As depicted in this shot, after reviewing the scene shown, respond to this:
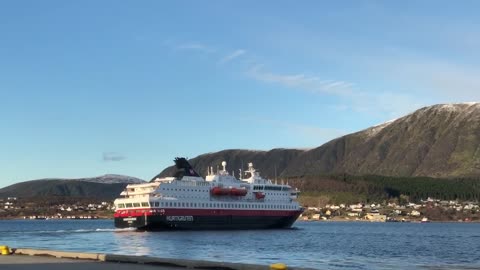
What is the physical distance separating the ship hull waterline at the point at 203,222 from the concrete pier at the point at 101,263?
59.7 metres

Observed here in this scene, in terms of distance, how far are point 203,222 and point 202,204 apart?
7.98 ft

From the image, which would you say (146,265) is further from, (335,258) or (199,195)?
(199,195)

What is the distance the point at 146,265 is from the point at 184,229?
65941 mm

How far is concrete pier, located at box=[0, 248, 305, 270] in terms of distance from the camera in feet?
73.3

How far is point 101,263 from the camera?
24.1 metres

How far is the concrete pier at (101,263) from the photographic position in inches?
879

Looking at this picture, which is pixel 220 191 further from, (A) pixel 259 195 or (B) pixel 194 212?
(A) pixel 259 195

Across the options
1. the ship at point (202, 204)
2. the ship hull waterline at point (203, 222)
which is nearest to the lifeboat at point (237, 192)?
the ship at point (202, 204)

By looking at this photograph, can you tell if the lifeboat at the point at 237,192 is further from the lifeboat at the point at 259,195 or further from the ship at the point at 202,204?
the lifeboat at the point at 259,195

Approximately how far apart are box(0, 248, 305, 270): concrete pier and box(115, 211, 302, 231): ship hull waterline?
5974 centimetres

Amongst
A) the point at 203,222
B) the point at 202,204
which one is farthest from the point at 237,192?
the point at 203,222

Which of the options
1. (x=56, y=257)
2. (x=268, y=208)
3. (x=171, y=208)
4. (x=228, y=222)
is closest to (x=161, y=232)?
(x=171, y=208)

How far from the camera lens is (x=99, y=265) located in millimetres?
23250

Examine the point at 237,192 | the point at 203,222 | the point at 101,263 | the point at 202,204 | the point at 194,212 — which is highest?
the point at 237,192
